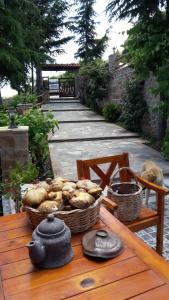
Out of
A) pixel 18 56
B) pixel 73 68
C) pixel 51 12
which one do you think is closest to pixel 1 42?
pixel 18 56

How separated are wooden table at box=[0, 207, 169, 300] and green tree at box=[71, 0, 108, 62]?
20177 mm

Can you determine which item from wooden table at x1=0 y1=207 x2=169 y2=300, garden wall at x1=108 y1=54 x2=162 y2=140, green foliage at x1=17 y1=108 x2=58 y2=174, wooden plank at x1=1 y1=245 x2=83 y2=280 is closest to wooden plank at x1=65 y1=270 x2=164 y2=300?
wooden table at x1=0 y1=207 x2=169 y2=300

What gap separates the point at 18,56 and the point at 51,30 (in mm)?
9826

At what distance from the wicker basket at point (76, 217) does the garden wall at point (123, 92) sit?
4.30 metres

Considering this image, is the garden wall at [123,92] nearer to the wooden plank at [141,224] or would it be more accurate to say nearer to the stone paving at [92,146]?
the stone paving at [92,146]

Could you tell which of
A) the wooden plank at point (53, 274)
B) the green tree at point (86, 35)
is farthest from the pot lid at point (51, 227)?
the green tree at point (86, 35)

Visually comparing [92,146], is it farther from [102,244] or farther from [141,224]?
[102,244]

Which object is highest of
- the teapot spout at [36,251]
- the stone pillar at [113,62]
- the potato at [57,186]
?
the stone pillar at [113,62]

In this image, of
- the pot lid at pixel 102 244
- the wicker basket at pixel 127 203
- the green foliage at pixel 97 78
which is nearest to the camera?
the pot lid at pixel 102 244

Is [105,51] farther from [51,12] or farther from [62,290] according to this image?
[62,290]

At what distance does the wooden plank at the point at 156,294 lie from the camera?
1.09 meters

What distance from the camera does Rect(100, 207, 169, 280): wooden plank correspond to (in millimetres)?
1262

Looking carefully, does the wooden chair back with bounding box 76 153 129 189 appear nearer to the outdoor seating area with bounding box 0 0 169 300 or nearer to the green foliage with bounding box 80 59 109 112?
the outdoor seating area with bounding box 0 0 169 300

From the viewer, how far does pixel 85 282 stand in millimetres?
1194
